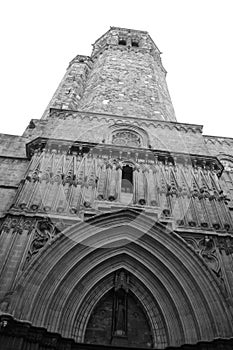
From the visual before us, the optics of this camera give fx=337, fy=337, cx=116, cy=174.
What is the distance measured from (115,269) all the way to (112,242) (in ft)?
2.55

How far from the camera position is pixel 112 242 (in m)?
9.89

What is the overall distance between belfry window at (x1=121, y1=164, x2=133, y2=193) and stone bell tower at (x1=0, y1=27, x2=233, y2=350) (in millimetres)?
42

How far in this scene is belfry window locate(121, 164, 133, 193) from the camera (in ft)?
39.7

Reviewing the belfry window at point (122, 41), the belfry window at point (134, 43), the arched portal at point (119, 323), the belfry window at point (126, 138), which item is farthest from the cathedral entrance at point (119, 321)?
the belfry window at point (122, 41)

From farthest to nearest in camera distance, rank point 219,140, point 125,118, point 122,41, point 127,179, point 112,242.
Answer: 1. point 122,41
2. point 219,140
3. point 125,118
4. point 127,179
5. point 112,242

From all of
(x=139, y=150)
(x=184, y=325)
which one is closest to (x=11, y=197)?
(x=139, y=150)

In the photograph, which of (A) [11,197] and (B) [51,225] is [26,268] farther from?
(A) [11,197]

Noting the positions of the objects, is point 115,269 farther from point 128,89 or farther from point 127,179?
point 128,89

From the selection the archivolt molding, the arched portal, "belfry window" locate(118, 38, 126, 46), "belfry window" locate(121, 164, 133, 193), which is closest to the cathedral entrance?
the arched portal

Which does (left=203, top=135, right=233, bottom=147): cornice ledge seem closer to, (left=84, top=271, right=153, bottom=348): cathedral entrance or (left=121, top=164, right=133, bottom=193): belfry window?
(left=121, top=164, right=133, bottom=193): belfry window

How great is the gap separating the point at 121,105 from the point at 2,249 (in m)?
12.0

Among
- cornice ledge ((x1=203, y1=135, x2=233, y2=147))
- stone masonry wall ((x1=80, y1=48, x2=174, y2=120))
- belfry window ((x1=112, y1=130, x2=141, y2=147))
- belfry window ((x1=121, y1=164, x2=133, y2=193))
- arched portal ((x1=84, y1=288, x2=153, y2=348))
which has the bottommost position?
arched portal ((x1=84, y1=288, x2=153, y2=348))

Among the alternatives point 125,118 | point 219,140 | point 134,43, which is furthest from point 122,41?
point 125,118

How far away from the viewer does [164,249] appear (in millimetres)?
9625
